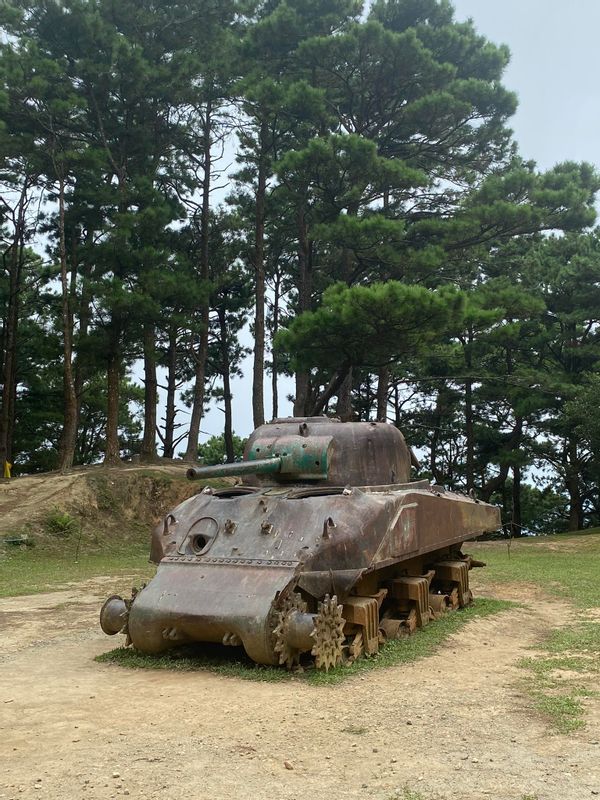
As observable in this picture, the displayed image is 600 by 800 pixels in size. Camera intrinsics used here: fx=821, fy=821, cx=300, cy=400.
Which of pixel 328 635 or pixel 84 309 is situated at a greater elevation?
pixel 84 309

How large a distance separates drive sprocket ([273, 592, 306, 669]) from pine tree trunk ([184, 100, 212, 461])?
58.0ft

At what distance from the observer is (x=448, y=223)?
21.2 meters

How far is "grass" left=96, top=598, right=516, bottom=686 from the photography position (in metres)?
6.85

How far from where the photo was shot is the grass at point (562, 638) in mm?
5957

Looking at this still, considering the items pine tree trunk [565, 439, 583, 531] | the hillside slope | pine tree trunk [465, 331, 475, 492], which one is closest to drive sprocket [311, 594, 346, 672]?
the hillside slope

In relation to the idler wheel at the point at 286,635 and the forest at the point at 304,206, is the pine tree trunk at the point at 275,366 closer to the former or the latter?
the forest at the point at 304,206

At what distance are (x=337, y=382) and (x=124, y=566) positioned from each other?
7089mm

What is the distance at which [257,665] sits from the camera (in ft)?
23.4

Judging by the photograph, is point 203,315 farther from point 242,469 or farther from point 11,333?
point 242,469

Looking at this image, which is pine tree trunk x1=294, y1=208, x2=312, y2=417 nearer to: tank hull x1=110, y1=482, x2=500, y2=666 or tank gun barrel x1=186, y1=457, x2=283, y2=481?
tank gun barrel x1=186, y1=457, x2=283, y2=481

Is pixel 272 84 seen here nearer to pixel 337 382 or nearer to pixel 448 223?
pixel 448 223

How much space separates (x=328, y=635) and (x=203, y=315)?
19296 mm

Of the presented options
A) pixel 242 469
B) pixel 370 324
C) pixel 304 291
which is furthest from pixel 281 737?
pixel 304 291

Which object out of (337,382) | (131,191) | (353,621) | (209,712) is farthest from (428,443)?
(209,712)
